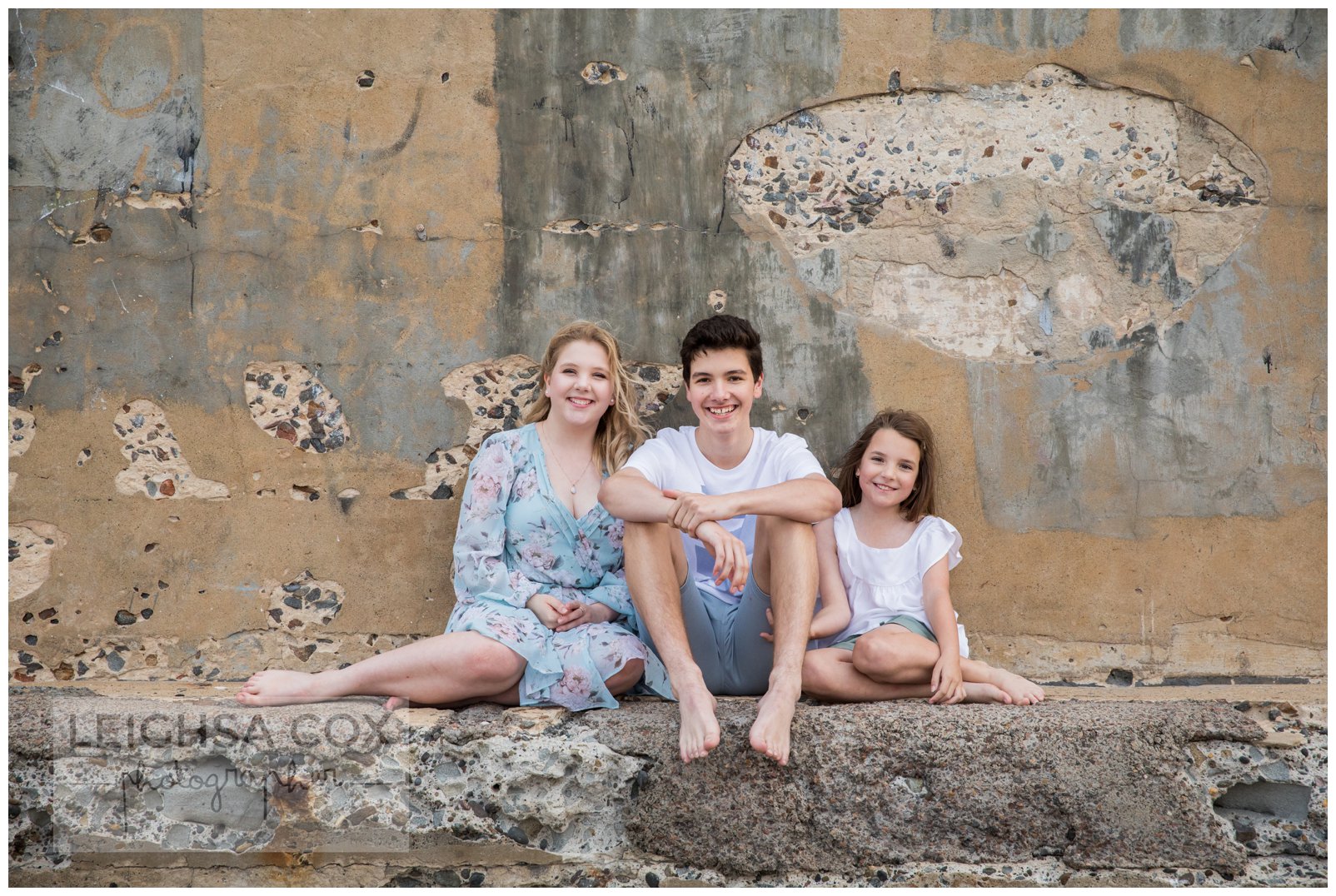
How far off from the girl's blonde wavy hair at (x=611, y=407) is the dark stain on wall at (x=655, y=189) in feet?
0.51

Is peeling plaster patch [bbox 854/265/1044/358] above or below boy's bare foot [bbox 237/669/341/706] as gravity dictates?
above

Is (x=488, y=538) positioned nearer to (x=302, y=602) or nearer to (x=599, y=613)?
(x=599, y=613)

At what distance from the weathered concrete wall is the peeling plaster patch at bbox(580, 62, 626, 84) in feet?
0.12

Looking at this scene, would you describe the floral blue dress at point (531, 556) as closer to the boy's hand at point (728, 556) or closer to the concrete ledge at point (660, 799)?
the concrete ledge at point (660, 799)

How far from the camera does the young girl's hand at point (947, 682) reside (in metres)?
2.74

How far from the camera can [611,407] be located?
322cm

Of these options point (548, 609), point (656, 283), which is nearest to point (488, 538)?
point (548, 609)

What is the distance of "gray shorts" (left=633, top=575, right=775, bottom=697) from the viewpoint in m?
2.81

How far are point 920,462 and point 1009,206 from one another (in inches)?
35.3

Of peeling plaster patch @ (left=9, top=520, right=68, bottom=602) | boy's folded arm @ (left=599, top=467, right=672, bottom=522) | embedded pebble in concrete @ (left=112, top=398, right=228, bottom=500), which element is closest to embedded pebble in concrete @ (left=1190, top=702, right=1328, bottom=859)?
boy's folded arm @ (left=599, top=467, right=672, bottom=522)

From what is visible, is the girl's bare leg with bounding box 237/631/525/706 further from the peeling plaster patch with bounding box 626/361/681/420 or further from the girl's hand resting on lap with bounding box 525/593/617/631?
the peeling plaster patch with bounding box 626/361/681/420

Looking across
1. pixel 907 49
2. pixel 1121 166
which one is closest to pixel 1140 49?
pixel 1121 166

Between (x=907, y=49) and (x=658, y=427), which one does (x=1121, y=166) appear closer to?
(x=907, y=49)

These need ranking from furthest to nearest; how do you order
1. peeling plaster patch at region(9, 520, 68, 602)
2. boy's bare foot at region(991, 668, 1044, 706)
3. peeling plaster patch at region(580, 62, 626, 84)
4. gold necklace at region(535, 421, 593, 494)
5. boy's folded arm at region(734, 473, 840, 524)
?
peeling plaster patch at region(580, 62, 626, 84) < peeling plaster patch at region(9, 520, 68, 602) < gold necklace at region(535, 421, 593, 494) < boy's bare foot at region(991, 668, 1044, 706) < boy's folded arm at region(734, 473, 840, 524)
